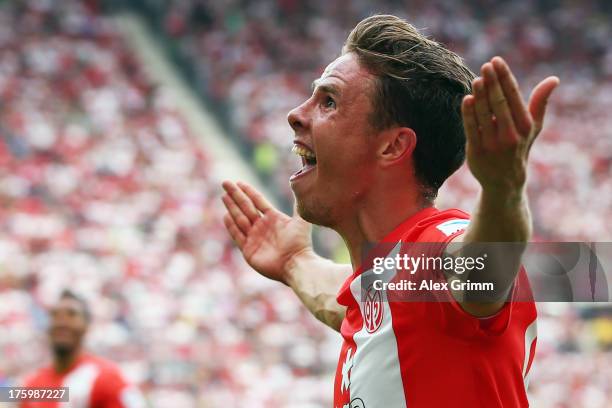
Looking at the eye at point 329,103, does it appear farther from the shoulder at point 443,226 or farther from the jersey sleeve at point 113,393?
the jersey sleeve at point 113,393

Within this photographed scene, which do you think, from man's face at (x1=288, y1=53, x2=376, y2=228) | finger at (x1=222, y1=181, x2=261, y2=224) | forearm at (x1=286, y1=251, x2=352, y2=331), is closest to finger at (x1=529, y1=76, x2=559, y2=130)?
man's face at (x1=288, y1=53, x2=376, y2=228)

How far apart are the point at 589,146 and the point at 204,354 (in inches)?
328

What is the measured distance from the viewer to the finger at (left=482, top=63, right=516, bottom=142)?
1.69m

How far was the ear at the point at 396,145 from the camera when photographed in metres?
2.33

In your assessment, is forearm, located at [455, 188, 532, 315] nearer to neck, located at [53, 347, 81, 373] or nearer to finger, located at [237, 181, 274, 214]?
finger, located at [237, 181, 274, 214]

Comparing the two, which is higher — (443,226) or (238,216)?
(238,216)

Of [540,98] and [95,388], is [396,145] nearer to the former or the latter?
[540,98]

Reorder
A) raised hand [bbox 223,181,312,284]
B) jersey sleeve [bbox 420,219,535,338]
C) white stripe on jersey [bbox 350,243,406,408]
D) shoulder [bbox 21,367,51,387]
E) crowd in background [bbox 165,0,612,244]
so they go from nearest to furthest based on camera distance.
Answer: jersey sleeve [bbox 420,219,535,338] < white stripe on jersey [bbox 350,243,406,408] < raised hand [bbox 223,181,312,284] < shoulder [bbox 21,367,51,387] < crowd in background [bbox 165,0,612,244]

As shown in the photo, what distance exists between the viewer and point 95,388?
5.14 metres

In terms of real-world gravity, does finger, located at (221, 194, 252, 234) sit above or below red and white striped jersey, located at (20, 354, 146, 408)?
below

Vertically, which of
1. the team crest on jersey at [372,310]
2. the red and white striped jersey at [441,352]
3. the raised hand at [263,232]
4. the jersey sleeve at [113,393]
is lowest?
the red and white striped jersey at [441,352]

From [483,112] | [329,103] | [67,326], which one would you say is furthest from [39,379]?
[483,112]

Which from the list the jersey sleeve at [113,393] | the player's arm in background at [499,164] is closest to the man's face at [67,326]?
the jersey sleeve at [113,393]

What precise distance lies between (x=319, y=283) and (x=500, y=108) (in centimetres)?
143
